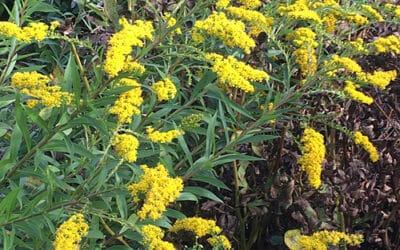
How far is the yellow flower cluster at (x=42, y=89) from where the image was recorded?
5.99 feet

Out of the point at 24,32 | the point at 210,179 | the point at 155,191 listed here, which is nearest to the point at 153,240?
Result: the point at 155,191

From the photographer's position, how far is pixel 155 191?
1846mm

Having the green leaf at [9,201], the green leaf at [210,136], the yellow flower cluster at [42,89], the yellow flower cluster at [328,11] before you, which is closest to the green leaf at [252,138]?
the green leaf at [210,136]

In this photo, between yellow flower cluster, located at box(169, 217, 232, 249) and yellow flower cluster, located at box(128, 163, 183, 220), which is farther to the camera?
yellow flower cluster, located at box(169, 217, 232, 249)

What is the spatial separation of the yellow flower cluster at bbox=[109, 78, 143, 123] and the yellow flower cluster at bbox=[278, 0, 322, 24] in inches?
31.9

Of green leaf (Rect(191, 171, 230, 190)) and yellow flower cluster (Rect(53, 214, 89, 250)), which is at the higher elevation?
yellow flower cluster (Rect(53, 214, 89, 250))

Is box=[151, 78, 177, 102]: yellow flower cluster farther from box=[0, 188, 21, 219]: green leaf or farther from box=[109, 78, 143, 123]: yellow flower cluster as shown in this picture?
box=[0, 188, 21, 219]: green leaf

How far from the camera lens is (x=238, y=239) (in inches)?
117

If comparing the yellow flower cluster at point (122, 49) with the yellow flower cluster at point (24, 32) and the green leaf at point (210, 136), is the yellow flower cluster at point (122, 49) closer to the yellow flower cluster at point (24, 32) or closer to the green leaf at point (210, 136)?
the yellow flower cluster at point (24, 32)

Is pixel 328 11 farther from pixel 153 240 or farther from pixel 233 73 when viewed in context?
pixel 153 240

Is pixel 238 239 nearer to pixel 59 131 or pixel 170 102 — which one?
pixel 170 102

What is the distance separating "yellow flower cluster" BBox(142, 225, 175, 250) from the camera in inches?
73.3

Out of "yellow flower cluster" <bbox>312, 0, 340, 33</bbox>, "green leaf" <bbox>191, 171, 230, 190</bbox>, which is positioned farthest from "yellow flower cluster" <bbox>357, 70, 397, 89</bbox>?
"green leaf" <bbox>191, 171, 230, 190</bbox>

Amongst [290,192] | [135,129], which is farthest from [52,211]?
[290,192]
